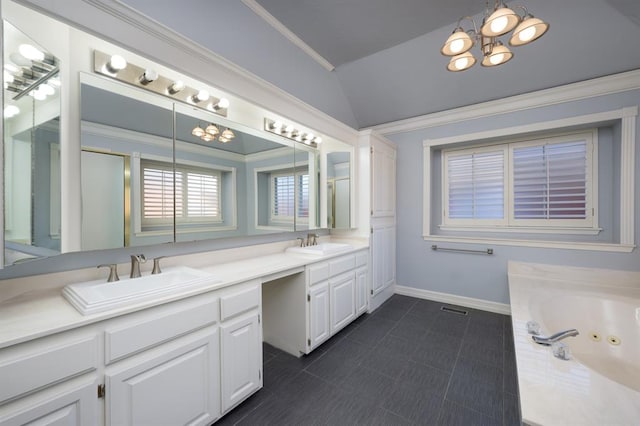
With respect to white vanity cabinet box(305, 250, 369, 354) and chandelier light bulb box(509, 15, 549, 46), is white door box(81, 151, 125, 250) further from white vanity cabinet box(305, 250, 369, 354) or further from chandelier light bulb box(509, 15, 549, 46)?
chandelier light bulb box(509, 15, 549, 46)

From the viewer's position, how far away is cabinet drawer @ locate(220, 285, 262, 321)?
4.82 ft

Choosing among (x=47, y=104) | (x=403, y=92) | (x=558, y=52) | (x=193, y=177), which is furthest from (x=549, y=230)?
(x=47, y=104)

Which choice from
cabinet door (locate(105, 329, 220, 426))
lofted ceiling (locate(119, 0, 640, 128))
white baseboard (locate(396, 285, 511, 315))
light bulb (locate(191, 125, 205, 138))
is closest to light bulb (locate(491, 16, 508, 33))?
lofted ceiling (locate(119, 0, 640, 128))

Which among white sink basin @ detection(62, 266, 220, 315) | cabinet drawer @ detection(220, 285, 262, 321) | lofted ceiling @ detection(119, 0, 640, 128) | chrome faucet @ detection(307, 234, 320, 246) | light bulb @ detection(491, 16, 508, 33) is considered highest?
lofted ceiling @ detection(119, 0, 640, 128)

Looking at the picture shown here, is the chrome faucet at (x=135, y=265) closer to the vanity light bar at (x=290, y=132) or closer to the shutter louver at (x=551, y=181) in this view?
the vanity light bar at (x=290, y=132)

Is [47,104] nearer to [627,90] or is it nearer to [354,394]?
[354,394]

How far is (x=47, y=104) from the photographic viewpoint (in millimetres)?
1162

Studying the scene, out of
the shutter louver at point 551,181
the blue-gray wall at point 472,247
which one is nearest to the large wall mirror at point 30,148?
the blue-gray wall at point 472,247

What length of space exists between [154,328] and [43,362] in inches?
13.7

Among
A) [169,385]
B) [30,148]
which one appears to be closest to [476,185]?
[169,385]

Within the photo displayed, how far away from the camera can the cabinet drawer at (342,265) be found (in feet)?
7.87

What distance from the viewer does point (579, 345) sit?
196 cm

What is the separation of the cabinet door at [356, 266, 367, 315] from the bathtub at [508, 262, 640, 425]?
54.0 inches

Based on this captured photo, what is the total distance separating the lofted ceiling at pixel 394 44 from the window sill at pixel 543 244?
1.69 metres
